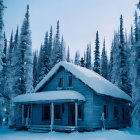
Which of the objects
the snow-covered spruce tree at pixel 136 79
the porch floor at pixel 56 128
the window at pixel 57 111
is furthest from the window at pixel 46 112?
the snow-covered spruce tree at pixel 136 79

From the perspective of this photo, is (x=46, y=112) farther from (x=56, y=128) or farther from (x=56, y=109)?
(x=56, y=128)

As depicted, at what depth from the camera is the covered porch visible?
1958 cm

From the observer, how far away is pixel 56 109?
911 inches

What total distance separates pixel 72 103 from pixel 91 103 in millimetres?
2293

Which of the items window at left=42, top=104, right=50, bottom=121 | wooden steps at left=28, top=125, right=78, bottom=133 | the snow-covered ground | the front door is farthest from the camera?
window at left=42, top=104, right=50, bottom=121

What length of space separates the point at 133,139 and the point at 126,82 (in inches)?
851

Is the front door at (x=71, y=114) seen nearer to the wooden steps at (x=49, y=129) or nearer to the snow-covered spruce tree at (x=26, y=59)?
the wooden steps at (x=49, y=129)

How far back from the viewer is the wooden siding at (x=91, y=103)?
67.3 feet

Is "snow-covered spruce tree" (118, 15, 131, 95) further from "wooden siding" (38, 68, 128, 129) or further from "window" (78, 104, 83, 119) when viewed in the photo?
"window" (78, 104, 83, 119)

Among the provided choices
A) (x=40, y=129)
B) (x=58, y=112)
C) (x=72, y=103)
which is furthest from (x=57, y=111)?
(x=40, y=129)

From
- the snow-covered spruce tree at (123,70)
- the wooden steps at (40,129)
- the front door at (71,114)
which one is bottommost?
the wooden steps at (40,129)

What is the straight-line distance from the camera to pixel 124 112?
27.5 m

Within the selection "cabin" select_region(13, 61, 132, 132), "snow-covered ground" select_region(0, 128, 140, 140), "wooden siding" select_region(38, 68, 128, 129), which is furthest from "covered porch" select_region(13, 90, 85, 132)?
"snow-covered ground" select_region(0, 128, 140, 140)

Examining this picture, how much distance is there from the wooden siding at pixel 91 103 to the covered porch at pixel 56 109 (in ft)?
2.23
